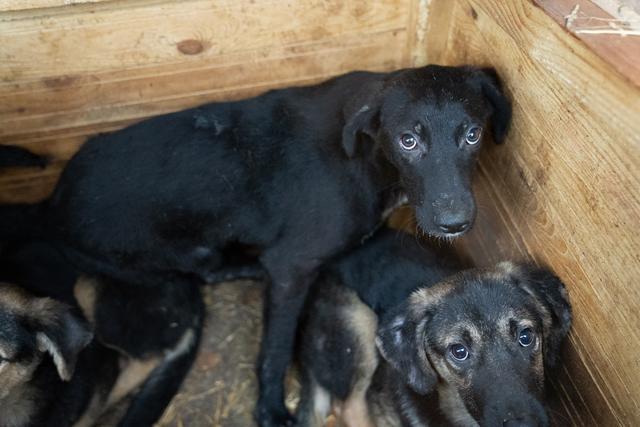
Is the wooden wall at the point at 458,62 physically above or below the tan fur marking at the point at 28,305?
above

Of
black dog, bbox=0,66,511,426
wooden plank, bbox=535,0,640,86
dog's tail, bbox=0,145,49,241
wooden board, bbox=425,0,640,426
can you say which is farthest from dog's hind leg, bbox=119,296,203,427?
wooden plank, bbox=535,0,640,86

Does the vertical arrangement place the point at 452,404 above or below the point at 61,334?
below

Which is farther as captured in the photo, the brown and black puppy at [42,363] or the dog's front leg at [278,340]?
the dog's front leg at [278,340]

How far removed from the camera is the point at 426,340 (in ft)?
10.2

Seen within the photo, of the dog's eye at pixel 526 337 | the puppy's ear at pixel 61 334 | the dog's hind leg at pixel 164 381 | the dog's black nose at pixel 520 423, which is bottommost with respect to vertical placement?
the dog's hind leg at pixel 164 381

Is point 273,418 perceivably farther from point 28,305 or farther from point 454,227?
point 454,227

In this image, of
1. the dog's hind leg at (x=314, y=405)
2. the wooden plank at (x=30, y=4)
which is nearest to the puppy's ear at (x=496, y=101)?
the dog's hind leg at (x=314, y=405)

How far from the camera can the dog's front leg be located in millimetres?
3821

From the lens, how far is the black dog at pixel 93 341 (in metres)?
3.36

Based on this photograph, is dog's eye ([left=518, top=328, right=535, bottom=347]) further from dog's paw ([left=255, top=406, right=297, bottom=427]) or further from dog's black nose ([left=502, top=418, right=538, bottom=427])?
dog's paw ([left=255, top=406, right=297, bottom=427])

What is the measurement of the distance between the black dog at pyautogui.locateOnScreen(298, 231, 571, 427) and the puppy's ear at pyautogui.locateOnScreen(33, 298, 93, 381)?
127 centimetres

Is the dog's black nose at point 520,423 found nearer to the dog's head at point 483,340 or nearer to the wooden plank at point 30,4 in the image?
the dog's head at point 483,340

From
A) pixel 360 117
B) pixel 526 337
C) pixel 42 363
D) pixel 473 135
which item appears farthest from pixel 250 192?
pixel 526 337

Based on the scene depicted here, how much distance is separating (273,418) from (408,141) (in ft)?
5.86
